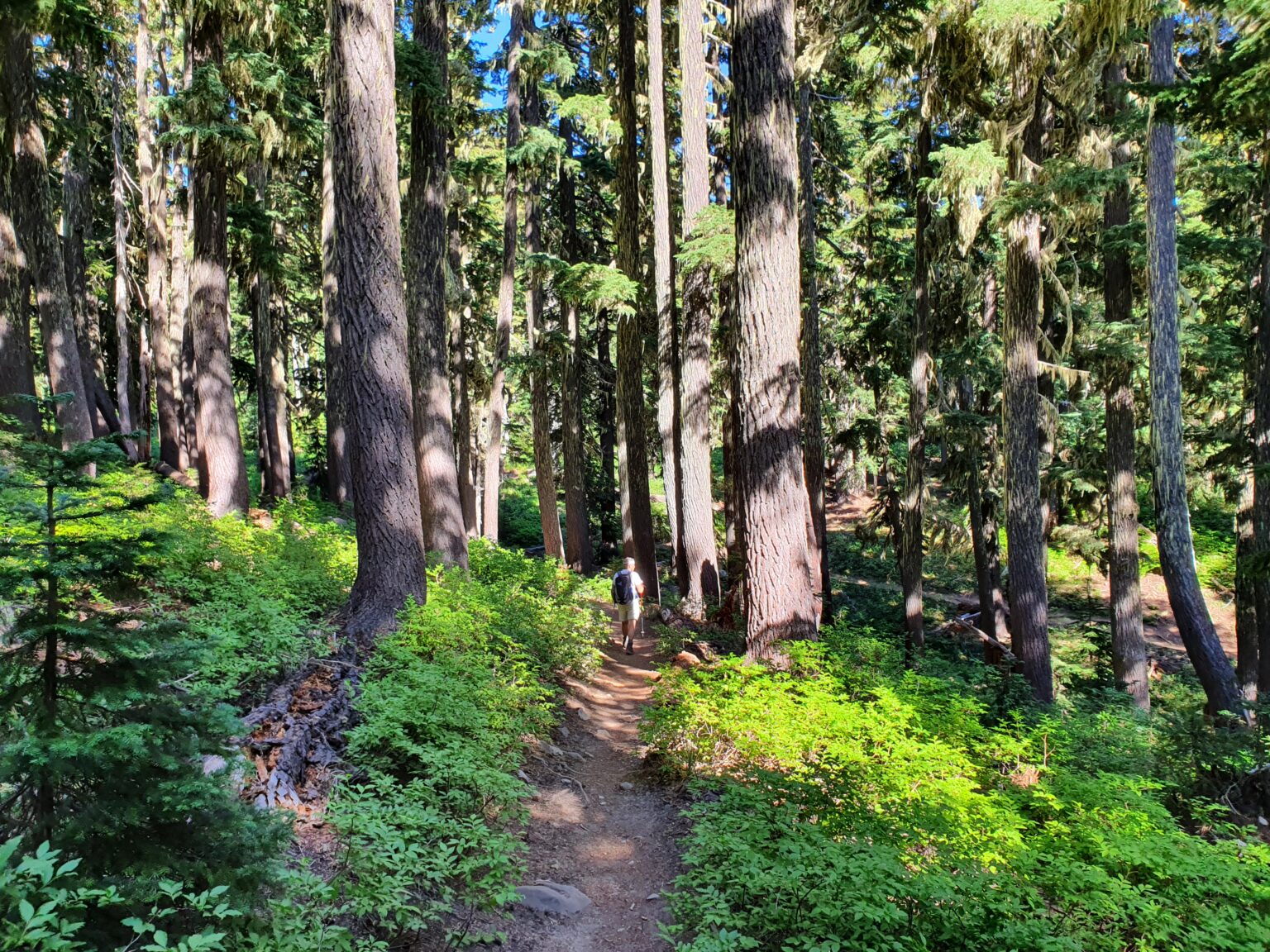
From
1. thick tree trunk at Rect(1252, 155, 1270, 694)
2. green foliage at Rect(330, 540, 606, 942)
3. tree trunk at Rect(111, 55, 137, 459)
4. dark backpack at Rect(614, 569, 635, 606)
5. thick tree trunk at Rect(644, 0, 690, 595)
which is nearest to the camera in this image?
green foliage at Rect(330, 540, 606, 942)

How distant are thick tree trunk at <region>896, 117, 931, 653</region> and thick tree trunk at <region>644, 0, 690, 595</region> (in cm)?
421

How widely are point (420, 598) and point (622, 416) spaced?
31.4ft

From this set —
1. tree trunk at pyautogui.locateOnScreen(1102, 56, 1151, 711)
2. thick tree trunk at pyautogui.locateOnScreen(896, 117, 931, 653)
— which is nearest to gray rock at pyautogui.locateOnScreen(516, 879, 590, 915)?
thick tree trunk at pyautogui.locateOnScreen(896, 117, 931, 653)

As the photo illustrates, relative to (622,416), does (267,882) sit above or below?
below

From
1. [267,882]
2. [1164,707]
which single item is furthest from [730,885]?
[1164,707]

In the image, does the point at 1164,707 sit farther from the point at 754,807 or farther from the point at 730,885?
the point at 730,885

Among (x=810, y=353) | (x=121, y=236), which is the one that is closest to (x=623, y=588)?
(x=810, y=353)

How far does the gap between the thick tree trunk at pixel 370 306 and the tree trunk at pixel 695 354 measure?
7084 mm

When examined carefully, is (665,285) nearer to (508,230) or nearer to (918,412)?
(508,230)

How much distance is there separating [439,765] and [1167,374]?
36.2 ft

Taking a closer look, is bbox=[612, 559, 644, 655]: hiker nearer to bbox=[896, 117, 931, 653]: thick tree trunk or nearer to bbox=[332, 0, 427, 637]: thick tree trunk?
bbox=[896, 117, 931, 653]: thick tree trunk

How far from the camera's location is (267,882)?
2938 millimetres

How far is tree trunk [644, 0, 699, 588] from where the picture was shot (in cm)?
1448

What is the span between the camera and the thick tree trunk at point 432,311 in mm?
11172
